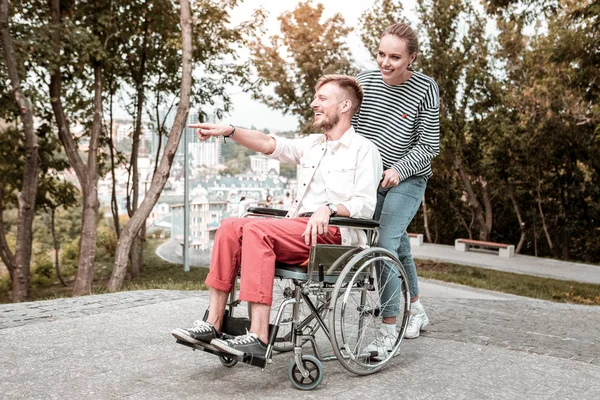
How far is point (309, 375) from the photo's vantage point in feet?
10.6

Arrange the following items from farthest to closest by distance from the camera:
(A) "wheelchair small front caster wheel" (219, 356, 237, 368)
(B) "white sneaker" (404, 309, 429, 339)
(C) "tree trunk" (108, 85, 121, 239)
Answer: (C) "tree trunk" (108, 85, 121, 239) < (B) "white sneaker" (404, 309, 429, 339) < (A) "wheelchair small front caster wheel" (219, 356, 237, 368)

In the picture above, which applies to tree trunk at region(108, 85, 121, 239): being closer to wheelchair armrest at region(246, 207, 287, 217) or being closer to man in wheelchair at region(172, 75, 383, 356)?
wheelchair armrest at region(246, 207, 287, 217)

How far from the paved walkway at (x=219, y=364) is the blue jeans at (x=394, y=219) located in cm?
37

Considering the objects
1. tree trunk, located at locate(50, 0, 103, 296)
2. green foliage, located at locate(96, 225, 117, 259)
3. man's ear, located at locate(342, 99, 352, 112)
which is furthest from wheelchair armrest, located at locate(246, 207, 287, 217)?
green foliage, located at locate(96, 225, 117, 259)

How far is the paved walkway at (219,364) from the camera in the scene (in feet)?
10.6

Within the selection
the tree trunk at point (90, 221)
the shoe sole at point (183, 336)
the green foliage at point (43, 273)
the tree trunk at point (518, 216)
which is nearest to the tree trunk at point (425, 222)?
the tree trunk at point (518, 216)

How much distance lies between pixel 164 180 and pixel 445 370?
8.92 m

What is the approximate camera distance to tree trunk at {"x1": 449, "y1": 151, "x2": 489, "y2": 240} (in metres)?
23.6

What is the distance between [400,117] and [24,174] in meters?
9.94

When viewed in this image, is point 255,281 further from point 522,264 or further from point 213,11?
point 522,264

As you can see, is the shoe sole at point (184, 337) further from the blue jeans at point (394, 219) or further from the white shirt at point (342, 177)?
the blue jeans at point (394, 219)

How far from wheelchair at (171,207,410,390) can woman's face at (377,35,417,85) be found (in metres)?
0.95

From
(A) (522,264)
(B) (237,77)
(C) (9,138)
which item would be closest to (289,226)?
(C) (9,138)

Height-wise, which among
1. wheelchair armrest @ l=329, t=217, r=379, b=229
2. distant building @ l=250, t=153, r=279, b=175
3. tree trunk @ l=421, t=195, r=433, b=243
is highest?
distant building @ l=250, t=153, r=279, b=175
